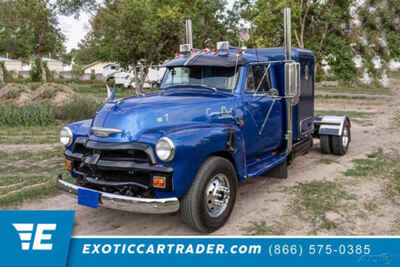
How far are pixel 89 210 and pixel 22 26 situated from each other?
31.2 m

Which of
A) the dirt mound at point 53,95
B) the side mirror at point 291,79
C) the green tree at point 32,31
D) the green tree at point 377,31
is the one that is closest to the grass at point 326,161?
the side mirror at point 291,79

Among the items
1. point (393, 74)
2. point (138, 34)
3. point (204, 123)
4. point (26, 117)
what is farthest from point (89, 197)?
point (393, 74)

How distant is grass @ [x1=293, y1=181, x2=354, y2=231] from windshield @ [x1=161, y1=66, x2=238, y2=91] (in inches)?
81.4

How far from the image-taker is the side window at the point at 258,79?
233 inches

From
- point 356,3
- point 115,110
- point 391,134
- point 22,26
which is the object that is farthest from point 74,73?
point 115,110

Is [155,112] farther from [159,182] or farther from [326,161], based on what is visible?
[326,161]

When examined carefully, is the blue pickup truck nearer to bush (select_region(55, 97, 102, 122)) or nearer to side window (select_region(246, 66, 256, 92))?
side window (select_region(246, 66, 256, 92))

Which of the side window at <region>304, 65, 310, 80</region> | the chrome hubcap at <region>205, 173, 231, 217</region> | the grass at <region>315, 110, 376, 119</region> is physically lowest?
the chrome hubcap at <region>205, 173, 231, 217</region>

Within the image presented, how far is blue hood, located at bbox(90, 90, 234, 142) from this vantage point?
4.46 meters

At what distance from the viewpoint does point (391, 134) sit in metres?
11.7

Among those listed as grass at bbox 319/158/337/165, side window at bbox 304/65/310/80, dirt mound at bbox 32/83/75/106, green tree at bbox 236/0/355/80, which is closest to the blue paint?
side window at bbox 304/65/310/80

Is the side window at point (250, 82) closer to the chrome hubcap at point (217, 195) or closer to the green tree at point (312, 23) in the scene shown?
the chrome hubcap at point (217, 195)

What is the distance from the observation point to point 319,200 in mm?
5980

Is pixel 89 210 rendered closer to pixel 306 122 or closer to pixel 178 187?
pixel 178 187
